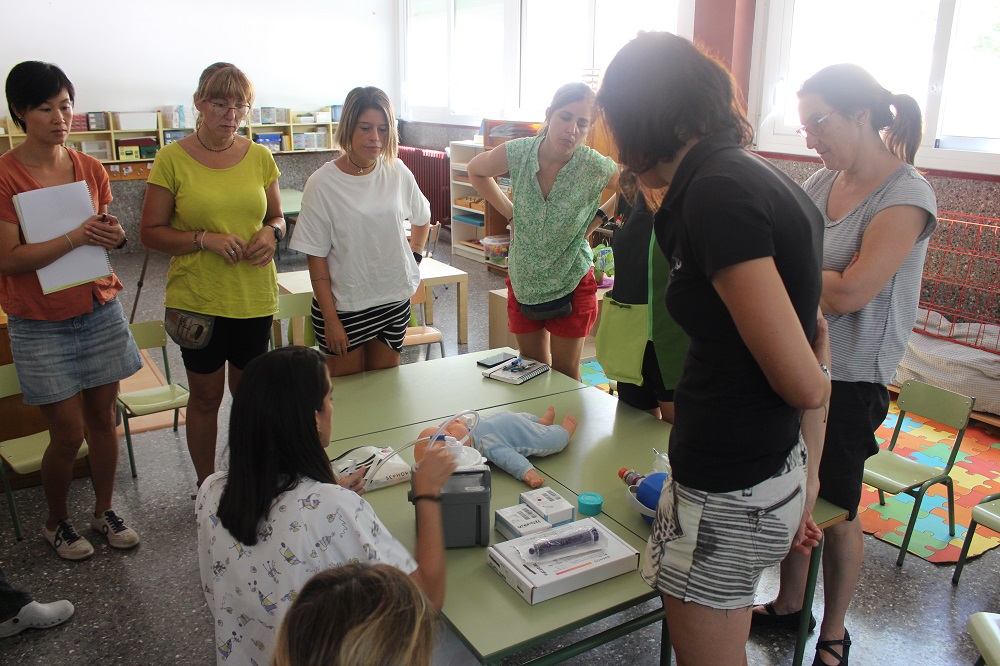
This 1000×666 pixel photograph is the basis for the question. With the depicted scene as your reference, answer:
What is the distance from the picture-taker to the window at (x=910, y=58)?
4176 millimetres

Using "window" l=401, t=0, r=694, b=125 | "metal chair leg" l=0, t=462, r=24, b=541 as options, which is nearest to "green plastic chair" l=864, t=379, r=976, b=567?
"metal chair leg" l=0, t=462, r=24, b=541

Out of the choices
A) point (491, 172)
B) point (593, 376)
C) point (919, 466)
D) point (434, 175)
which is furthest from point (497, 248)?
point (919, 466)

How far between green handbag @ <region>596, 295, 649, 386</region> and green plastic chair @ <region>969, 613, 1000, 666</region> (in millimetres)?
1044

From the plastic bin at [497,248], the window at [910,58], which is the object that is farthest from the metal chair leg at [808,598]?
the plastic bin at [497,248]

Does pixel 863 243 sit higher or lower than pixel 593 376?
higher

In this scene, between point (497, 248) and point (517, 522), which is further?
point (497, 248)

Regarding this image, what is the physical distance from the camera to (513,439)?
200 cm

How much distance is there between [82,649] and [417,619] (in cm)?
186

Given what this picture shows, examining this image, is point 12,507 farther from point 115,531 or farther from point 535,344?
point 535,344

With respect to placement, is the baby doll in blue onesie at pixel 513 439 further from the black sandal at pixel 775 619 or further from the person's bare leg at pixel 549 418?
the black sandal at pixel 775 619

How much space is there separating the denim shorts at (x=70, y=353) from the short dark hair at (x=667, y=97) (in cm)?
205

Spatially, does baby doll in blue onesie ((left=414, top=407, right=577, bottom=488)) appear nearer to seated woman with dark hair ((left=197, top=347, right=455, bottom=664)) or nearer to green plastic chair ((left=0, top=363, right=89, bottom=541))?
seated woman with dark hair ((left=197, top=347, right=455, bottom=664))

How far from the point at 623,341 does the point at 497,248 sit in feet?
15.7

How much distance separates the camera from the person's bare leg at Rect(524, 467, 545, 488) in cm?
186
